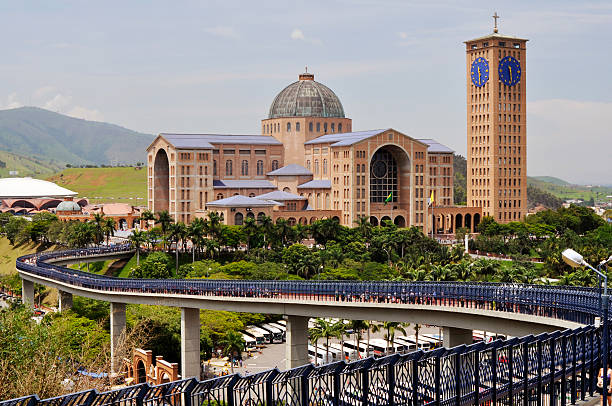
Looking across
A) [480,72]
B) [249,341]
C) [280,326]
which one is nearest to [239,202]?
[280,326]

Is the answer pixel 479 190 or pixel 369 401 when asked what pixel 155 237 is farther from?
pixel 369 401

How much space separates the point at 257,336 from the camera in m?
79.2

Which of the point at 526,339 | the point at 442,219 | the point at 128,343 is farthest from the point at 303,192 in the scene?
the point at 526,339

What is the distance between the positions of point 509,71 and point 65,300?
9339cm

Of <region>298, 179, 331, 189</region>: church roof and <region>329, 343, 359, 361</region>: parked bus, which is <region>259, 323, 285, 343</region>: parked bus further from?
<region>298, 179, 331, 189</region>: church roof

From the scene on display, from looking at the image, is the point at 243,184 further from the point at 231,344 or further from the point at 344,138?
the point at 231,344

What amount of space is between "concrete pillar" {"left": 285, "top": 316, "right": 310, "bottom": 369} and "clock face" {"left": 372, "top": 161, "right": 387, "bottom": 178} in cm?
7892

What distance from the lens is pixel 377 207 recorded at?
132000 millimetres

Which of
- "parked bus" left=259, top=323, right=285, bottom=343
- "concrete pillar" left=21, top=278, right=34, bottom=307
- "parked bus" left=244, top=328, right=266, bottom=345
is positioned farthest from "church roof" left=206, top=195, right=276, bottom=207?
"parked bus" left=244, top=328, right=266, bottom=345

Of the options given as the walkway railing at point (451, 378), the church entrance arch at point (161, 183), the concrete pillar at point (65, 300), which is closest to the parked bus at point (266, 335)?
the concrete pillar at point (65, 300)

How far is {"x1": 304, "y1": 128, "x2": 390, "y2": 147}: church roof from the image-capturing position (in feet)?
423

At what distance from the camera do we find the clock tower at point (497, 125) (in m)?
144

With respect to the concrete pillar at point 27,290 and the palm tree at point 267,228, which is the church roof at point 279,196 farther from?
the concrete pillar at point 27,290

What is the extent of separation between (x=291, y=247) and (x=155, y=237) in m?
21.3
